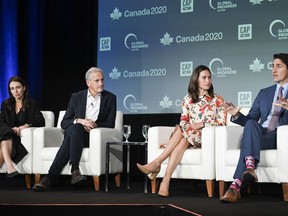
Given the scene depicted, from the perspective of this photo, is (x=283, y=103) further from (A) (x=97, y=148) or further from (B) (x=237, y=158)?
(A) (x=97, y=148)

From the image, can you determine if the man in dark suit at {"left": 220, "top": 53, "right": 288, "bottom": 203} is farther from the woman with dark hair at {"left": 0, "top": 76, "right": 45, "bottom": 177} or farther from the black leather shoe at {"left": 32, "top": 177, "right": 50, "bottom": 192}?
the woman with dark hair at {"left": 0, "top": 76, "right": 45, "bottom": 177}

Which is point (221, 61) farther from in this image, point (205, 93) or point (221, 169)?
point (221, 169)

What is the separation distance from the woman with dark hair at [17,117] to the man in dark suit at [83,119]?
424 mm

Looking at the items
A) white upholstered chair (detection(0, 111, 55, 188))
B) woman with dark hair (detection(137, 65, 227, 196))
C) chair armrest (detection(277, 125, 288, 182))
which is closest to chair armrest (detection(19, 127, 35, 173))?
white upholstered chair (detection(0, 111, 55, 188))

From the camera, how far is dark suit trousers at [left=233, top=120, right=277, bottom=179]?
14.2 ft

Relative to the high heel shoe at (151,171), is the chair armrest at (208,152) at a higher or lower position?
higher

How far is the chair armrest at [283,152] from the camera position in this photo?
171 inches

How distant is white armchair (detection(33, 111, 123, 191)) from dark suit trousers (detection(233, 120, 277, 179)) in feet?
4.91

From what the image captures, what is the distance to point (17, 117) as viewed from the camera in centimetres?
602

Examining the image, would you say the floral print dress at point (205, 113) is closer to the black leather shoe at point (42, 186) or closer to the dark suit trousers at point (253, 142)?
the dark suit trousers at point (253, 142)

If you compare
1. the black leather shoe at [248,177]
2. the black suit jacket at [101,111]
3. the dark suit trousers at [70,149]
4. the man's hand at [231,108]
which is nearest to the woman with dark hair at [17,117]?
the black suit jacket at [101,111]

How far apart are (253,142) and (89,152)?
66.2 inches

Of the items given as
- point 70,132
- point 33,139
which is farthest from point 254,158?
point 33,139

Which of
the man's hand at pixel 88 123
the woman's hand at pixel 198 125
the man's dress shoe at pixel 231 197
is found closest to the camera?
the man's dress shoe at pixel 231 197
